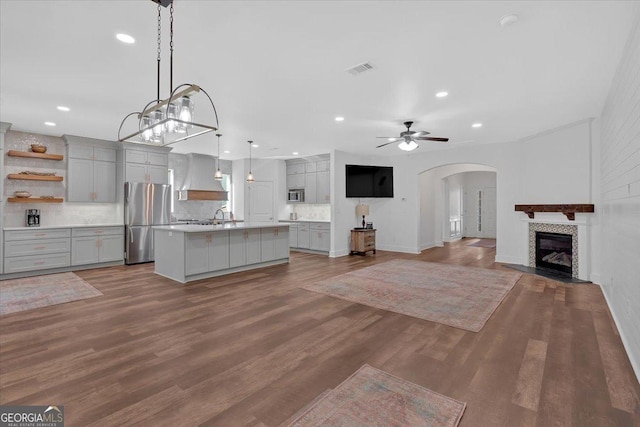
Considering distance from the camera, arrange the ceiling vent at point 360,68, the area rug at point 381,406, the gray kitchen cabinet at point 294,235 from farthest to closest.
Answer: the gray kitchen cabinet at point 294,235, the ceiling vent at point 360,68, the area rug at point 381,406

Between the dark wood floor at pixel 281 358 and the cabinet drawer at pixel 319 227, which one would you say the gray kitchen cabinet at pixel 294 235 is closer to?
the cabinet drawer at pixel 319 227

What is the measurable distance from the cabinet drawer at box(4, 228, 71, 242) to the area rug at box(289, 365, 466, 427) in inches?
260

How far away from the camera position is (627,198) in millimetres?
2848

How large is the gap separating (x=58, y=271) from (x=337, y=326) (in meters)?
6.10

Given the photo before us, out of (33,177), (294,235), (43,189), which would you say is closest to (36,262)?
(43,189)

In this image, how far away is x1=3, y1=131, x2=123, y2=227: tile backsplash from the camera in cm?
597

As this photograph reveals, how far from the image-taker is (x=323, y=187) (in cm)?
874

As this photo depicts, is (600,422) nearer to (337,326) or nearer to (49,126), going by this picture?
(337,326)

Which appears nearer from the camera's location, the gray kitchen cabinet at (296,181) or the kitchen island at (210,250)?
the kitchen island at (210,250)

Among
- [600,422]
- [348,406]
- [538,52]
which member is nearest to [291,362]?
[348,406]

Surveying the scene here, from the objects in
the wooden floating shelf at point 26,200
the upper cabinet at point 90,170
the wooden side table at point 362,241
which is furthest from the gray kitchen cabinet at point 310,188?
the wooden floating shelf at point 26,200

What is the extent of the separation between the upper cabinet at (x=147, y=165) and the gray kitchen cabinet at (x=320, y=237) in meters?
4.04

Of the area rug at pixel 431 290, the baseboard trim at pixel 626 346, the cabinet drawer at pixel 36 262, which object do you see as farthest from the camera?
the cabinet drawer at pixel 36 262

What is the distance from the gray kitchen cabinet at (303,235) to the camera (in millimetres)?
8766
